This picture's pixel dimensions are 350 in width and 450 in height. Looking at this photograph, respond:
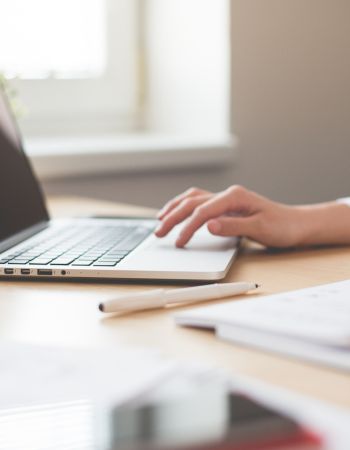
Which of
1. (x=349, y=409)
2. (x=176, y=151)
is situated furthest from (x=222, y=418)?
(x=176, y=151)

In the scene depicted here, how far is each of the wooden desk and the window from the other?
3.84ft

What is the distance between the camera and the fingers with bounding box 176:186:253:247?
0.99m

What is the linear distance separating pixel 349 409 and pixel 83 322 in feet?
0.93

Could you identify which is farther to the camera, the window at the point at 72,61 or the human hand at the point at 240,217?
the window at the point at 72,61

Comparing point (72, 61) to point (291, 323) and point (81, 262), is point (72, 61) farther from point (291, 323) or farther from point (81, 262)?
point (291, 323)

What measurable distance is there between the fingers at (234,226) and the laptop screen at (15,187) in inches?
10.8


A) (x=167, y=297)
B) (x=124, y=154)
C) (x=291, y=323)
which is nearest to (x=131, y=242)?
(x=167, y=297)

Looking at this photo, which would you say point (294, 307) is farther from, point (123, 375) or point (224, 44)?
point (224, 44)

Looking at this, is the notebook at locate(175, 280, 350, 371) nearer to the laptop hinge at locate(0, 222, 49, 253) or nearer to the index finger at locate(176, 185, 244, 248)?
the index finger at locate(176, 185, 244, 248)

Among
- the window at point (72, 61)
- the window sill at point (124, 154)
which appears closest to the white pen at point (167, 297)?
the window sill at point (124, 154)

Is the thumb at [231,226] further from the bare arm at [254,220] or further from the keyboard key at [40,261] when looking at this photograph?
the keyboard key at [40,261]

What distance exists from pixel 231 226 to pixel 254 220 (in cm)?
3

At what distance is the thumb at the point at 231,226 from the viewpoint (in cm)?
101

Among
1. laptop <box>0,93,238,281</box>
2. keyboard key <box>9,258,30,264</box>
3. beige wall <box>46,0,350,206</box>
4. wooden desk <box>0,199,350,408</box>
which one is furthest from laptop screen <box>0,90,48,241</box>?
beige wall <box>46,0,350,206</box>
